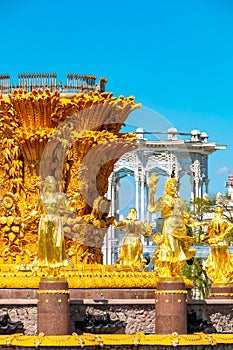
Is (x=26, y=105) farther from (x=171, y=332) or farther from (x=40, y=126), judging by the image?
(x=171, y=332)

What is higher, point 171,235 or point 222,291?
point 171,235

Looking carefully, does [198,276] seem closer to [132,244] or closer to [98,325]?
[132,244]

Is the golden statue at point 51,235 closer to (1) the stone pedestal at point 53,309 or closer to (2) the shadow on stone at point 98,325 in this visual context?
(1) the stone pedestal at point 53,309

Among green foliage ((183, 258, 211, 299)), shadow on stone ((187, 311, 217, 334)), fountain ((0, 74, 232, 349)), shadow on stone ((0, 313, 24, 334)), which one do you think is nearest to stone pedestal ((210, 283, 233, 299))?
fountain ((0, 74, 232, 349))

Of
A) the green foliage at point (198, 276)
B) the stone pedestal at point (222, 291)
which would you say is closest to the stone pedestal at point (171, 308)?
the stone pedestal at point (222, 291)

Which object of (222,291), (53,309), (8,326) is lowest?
(8,326)

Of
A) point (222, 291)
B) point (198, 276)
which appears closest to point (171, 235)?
point (222, 291)

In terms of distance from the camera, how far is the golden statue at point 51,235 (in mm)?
17484

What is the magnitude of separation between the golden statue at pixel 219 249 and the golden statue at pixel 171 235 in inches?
74.6

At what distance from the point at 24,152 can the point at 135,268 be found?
11.4 ft

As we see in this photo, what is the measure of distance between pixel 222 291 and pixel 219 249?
93 cm

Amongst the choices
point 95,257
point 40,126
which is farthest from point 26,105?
point 95,257

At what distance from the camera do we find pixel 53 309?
16891 millimetres

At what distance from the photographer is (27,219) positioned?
18703 millimetres
